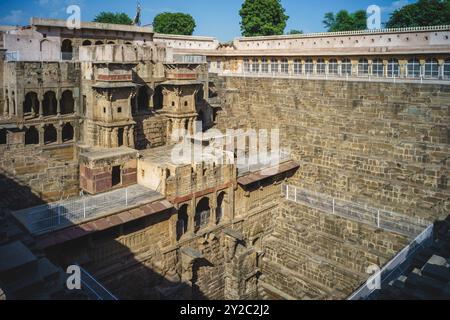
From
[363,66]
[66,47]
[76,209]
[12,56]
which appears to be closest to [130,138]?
[76,209]

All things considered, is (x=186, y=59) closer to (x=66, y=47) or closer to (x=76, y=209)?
(x=66, y=47)

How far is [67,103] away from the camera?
20484 mm

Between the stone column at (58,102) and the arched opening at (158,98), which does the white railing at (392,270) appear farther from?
the stone column at (58,102)

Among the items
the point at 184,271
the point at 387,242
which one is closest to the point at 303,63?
the point at 387,242

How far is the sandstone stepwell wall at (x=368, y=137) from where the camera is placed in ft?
55.9

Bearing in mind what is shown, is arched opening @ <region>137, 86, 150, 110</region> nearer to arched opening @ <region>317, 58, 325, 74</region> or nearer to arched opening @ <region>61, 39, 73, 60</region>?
arched opening @ <region>61, 39, 73, 60</region>

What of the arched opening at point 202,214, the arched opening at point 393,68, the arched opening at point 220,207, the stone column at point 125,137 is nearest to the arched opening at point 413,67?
the arched opening at point 393,68

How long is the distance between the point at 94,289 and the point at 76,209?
3.42 meters

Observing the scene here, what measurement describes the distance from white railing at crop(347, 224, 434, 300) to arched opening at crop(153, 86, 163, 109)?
14.8 meters

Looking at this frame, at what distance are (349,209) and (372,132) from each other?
3651mm

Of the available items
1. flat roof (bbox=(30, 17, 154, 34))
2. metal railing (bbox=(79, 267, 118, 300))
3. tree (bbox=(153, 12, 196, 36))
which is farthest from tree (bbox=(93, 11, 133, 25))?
metal railing (bbox=(79, 267, 118, 300))

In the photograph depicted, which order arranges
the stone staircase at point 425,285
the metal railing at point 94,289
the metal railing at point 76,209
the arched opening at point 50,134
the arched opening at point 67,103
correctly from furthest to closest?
the arched opening at point 67,103
the arched opening at point 50,134
the metal railing at point 76,209
the metal railing at point 94,289
the stone staircase at point 425,285

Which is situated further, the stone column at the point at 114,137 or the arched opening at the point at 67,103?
the arched opening at the point at 67,103

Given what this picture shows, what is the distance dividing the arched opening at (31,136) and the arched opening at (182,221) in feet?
26.4
